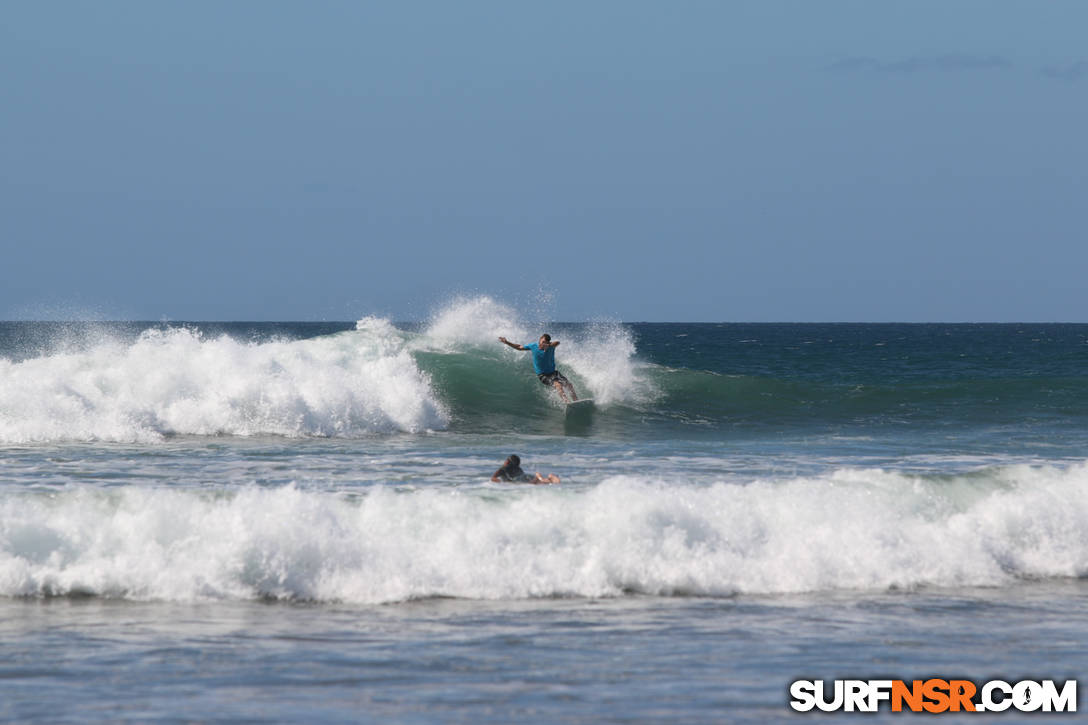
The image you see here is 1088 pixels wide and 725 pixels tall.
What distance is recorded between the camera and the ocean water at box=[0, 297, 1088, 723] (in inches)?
286

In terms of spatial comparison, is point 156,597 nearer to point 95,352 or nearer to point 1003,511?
point 1003,511

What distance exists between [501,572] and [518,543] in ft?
1.71

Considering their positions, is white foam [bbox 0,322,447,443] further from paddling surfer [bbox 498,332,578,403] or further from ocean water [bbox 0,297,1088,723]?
paddling surfer [bbox 498,332,578,403]

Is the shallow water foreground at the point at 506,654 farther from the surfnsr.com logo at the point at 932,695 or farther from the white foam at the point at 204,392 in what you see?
the white foam at the point at 204,392

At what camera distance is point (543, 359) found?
2336 cm

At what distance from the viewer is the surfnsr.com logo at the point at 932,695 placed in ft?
22.7

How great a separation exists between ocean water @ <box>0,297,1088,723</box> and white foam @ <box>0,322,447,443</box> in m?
0.14

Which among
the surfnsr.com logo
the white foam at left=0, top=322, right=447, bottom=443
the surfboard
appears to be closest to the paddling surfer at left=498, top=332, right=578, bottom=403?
the surfboard

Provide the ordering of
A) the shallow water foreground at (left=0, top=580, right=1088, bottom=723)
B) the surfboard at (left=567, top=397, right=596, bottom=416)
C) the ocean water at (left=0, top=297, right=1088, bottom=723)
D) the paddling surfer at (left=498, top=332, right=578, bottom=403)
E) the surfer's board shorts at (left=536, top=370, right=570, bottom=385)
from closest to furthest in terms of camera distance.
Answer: the shallow water foreground at (left=0, top=580, right=1088, bottom=723) → the ocean water at (left=0, top=297, right=1088, bottom=723) → the paddling surfer at (left=498, top=332, right=578, bottom=403) → the surfer's board shorts at (left=536, top=370, right=570, bottom=385) → the surfboard at (left=567, top=397, right=596, bottom=416)

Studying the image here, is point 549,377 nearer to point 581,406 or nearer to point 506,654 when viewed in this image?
point 581,406

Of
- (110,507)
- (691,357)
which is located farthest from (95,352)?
(691,357)

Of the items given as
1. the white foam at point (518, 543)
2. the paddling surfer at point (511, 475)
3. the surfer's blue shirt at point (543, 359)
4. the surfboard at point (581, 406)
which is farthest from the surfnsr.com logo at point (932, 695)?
the surfboard at point (581, 406)

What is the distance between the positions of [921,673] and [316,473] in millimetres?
9665

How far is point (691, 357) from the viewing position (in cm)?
6144
